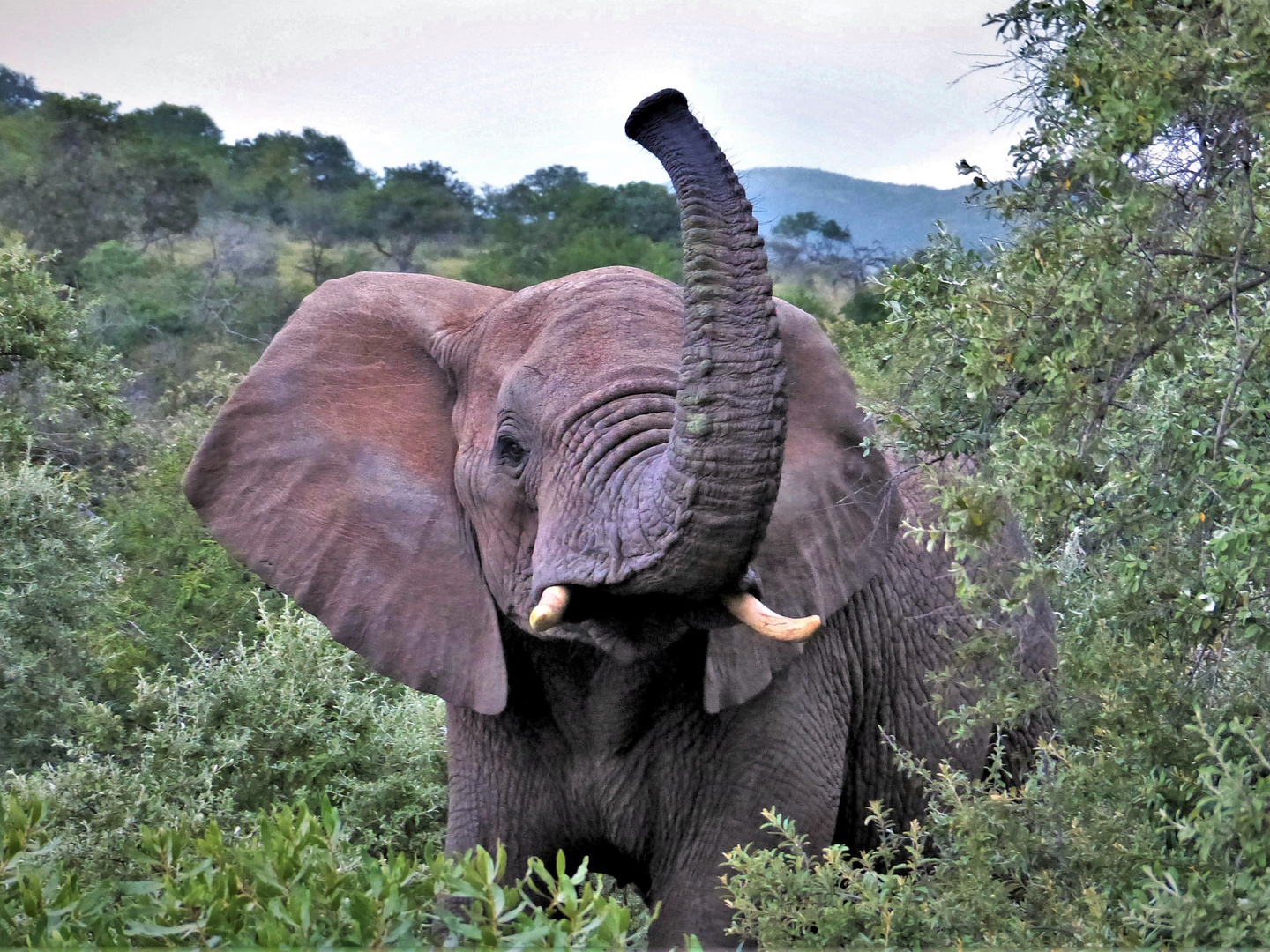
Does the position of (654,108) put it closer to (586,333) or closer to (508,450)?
(586,333)

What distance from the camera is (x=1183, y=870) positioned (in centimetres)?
294

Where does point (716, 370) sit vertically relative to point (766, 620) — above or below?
above

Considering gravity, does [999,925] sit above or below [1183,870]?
below

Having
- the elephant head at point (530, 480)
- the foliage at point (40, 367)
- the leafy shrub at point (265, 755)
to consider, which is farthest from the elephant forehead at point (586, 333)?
the foliage at point (40, 367)

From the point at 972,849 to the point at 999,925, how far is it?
0.55 feet

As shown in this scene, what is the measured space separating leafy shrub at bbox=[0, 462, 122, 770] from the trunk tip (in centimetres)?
403

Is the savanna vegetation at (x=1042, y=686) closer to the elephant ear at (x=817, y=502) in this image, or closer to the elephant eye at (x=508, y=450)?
the elephant ear at (x=817, y=502)

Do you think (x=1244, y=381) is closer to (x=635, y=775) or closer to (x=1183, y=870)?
(x=1183, y=870)

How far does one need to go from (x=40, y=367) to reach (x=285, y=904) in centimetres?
670

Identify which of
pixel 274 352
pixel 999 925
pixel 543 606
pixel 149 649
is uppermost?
pixel 274 352

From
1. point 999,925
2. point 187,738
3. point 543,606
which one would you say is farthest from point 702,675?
point 187,738

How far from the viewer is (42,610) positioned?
6.50 m

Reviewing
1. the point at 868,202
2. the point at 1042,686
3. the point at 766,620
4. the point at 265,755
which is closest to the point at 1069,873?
the point at 1042,686

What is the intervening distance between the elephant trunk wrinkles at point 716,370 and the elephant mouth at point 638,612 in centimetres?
13
